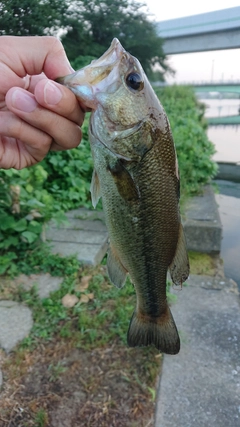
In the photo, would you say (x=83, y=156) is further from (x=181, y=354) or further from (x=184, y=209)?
(x=181, y=354)

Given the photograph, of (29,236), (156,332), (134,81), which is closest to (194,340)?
(156,332)

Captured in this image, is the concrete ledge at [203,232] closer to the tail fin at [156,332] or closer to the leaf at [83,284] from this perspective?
the leaf at [83,284]

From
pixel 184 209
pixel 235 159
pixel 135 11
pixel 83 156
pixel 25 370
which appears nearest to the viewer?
pixel 25 370

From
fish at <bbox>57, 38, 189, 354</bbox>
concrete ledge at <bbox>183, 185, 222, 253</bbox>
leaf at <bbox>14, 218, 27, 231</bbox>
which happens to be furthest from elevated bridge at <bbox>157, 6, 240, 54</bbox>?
fish at <bbox>57, 38, 189, 354</bbox>

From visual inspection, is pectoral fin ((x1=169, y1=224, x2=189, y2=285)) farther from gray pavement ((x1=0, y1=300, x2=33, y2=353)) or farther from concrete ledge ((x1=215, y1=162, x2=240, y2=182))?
concrete ledge ((x1=215, y1=162, x2=240, y2=182))

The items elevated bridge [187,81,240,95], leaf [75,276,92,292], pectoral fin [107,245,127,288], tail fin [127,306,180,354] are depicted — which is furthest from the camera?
elevated bridge [187,81,240,95]

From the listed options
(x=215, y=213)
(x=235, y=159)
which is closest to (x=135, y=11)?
(x=235, y=159)
